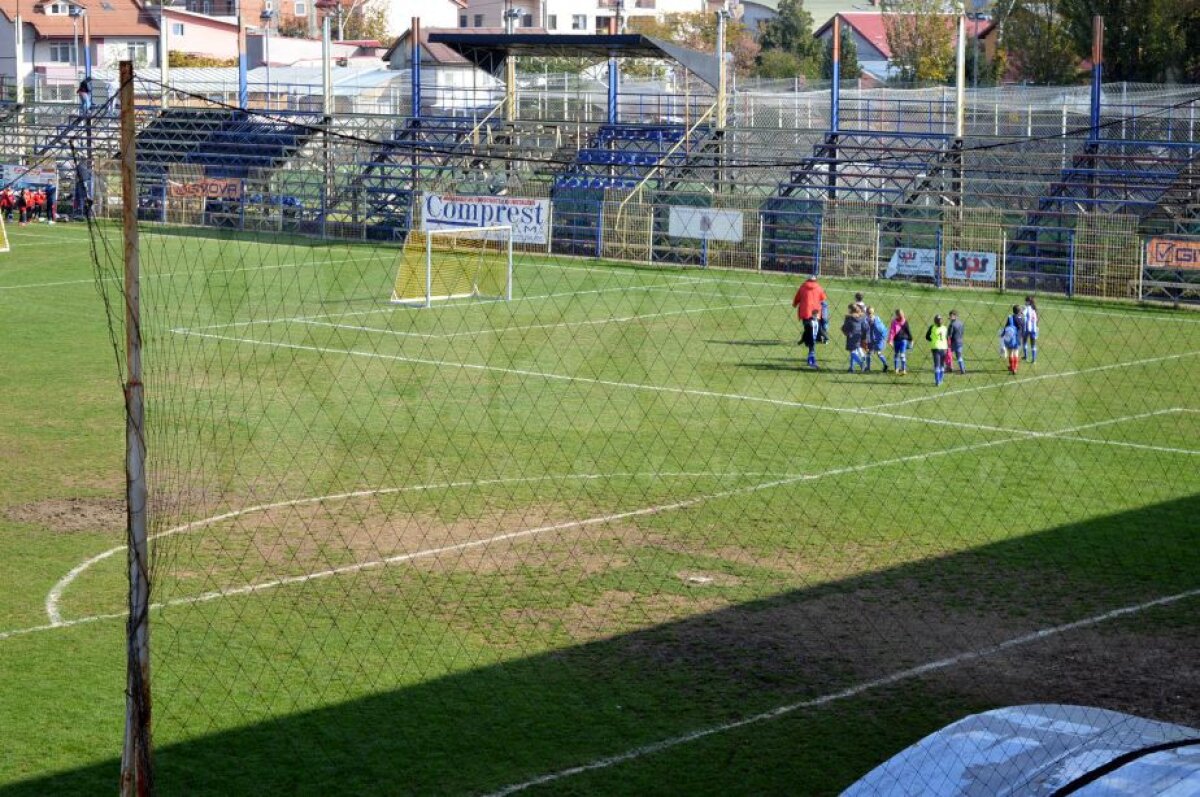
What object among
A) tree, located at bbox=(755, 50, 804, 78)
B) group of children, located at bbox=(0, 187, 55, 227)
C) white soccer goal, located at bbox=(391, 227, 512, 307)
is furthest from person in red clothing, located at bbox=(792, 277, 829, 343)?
tree, located at bbox=(755, 50, 804, 78)

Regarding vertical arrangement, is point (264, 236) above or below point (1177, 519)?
above

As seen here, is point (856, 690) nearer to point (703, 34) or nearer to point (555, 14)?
point (703, 34)

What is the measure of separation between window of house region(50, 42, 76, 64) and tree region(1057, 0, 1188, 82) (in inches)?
2543

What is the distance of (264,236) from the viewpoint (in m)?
45.8

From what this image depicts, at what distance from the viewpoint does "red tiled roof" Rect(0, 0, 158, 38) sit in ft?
318

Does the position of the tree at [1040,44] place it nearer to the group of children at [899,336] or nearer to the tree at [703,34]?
the tree at [703,34]

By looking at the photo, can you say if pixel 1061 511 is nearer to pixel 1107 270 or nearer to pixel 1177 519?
pixel 1177 519

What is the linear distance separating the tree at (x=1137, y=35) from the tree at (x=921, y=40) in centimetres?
1601

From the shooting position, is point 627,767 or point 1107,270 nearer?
point 627,767

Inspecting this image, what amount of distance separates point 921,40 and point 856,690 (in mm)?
67096

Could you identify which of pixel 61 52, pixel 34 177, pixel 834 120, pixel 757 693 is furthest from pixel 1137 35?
pixel 61 52

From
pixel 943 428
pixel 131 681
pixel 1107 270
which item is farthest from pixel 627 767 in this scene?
pixel 1107 270

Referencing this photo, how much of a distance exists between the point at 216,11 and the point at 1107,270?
93673 millimetres

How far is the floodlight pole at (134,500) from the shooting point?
28.9 ft
